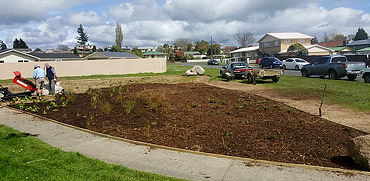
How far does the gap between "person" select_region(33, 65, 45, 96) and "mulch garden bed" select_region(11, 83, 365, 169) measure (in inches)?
105

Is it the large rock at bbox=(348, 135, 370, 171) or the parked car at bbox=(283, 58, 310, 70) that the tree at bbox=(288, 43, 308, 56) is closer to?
the parked car at bbox=(283, 58, 310, 70)

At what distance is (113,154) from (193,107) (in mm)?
4700

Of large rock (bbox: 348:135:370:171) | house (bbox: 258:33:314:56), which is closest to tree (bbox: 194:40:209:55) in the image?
house (bbox: 258:33:314:56)

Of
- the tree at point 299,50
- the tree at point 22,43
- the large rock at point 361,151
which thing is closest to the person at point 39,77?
the large rock at point 361,151

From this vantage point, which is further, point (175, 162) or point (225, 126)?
point (225, 126)

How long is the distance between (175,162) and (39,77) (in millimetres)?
11274

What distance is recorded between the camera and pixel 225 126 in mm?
7789

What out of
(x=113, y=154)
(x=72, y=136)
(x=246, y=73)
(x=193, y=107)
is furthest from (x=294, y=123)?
(x=246, y=73)

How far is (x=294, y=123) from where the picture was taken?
7.74 m

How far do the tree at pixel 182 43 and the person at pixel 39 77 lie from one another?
123 m

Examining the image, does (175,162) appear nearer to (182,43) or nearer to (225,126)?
(225,126)

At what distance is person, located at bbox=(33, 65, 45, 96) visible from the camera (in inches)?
554

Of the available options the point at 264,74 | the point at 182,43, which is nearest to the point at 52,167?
the point at 264,74

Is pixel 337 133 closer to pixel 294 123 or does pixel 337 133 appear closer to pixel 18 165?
pixel 294 123
